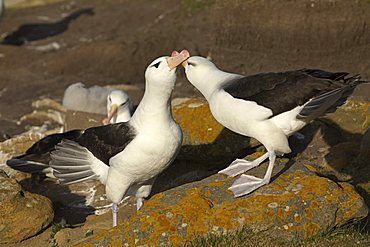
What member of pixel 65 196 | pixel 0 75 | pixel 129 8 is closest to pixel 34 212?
pixel 65 196

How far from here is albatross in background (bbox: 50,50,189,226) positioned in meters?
6.18

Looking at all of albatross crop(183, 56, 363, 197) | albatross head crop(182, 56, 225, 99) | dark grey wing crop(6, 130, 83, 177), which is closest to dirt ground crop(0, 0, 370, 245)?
dark grey wing crop(6, 130, 83, 177)

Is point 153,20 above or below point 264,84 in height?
below

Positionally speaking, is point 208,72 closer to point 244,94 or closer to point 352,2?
point 244,94

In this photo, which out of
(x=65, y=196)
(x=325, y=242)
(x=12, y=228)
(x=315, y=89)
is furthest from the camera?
(x=65, y=196)

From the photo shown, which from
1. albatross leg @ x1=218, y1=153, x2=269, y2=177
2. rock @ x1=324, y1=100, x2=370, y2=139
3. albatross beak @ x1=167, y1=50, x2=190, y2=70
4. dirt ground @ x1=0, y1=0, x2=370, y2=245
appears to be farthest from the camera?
dirt ground @ x1=0, y1=0, x2=370, y2=245

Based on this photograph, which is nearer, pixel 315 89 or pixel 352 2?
pixel 315 89

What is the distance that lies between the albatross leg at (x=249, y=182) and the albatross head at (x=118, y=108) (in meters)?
2.77

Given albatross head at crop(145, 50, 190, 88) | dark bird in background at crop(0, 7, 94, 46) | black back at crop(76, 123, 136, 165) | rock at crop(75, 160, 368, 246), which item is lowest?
dark bird in background at crop(0, 7, 94, 46)

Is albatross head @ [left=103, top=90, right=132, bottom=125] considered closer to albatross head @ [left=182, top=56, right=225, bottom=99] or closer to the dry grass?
albatross head @ [left=182, top=56, right=225, bottom=99]

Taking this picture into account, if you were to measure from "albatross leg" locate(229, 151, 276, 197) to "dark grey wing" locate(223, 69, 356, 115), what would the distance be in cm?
47

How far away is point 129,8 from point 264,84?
1243 cm

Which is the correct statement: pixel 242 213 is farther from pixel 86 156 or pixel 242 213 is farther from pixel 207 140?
pixel 207 140

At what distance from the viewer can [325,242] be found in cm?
577
